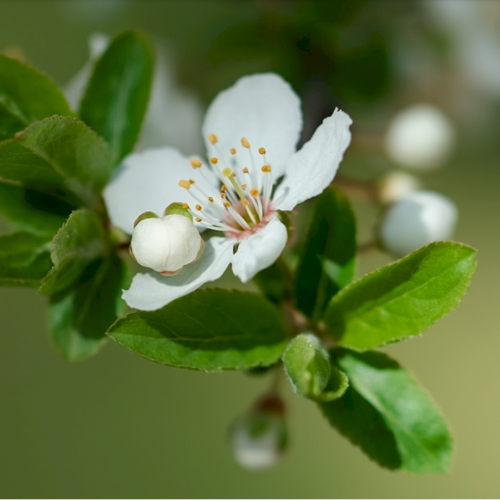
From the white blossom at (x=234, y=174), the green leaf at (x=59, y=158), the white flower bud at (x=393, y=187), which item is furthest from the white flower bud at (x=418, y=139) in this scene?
the green leaf at (x=59, y=158)

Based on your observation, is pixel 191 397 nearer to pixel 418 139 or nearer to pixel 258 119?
pixel 418 139

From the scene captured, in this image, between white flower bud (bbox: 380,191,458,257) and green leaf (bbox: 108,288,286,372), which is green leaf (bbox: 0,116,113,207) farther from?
white flower bud (bbox: 380,191,458,257)

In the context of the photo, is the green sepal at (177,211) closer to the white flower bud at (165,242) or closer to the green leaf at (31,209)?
the white flower bud at (165,242)

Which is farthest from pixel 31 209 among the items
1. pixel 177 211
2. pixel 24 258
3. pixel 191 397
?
pixel 191 397

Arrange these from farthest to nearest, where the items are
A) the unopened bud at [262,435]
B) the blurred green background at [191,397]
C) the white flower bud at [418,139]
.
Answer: the blurred green background at [191,397] < the white flower bud at [418,139] < the unopened bud at [262,435]

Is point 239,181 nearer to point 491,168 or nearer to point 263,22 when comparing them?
point 263,22

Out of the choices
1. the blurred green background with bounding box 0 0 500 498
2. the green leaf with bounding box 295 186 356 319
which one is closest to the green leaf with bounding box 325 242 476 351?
the green leaf with bounding box 295 186 356 319
